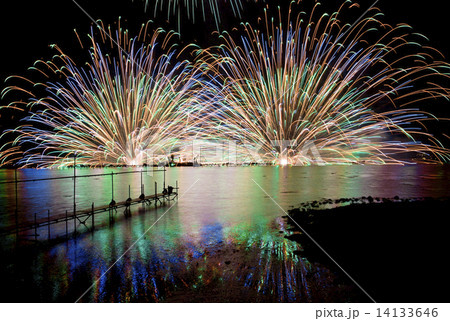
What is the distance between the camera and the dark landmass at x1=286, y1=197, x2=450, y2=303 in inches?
239

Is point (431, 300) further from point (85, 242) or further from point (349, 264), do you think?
point (85, 242)

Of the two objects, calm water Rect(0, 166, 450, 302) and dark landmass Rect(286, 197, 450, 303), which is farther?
dark landmass Rect(286, 197, 450, 303)

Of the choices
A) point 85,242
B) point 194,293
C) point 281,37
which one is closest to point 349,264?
point 194,293

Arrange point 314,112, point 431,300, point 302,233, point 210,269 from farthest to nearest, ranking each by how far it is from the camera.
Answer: point 314,112 → point 302,233 → point 210,269 → point 431,300

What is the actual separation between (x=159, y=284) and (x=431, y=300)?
4.70 meters

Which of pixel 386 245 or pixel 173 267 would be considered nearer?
pixel 173 267

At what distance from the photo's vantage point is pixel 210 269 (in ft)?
22.8

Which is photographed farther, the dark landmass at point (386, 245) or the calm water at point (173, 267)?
the dark landmass at point (386, 245)

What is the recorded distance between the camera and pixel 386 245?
28.0ft

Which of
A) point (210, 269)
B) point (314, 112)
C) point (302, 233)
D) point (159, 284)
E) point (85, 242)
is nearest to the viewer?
point (159, 284)

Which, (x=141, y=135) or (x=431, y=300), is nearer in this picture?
(x=431, y=300)

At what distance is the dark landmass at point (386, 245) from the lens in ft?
20.0

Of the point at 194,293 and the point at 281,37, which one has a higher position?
the point at 281,37

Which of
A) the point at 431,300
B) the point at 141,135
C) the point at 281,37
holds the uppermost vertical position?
the point at 281,37
